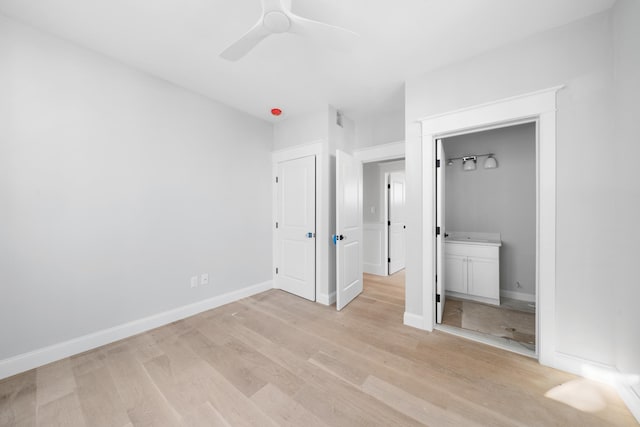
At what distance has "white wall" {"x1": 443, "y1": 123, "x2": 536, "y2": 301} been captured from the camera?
3.13m

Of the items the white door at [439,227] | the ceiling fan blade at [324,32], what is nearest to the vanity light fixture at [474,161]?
the white door at [439,227]

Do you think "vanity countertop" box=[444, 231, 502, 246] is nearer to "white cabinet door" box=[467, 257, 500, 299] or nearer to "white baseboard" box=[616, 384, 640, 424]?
"white cabinet door" box=[467, 257, 500, 299]

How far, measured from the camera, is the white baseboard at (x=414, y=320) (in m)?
2.43

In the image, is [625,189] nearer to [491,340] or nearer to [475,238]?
[491,340]

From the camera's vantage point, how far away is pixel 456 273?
326 cm

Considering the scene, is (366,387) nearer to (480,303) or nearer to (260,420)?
(260,420)

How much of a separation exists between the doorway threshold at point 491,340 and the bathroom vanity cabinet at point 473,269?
0.96 metres

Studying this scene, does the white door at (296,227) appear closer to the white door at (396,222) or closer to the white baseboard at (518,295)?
the white door at (396,222)

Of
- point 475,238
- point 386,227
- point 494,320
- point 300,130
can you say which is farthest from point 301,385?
point 386,227

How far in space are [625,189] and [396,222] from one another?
11.0 ft

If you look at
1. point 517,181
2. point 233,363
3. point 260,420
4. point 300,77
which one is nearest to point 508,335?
point 517,181

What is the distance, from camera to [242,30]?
6.16 feet

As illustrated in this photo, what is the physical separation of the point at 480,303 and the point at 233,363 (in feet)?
10.2

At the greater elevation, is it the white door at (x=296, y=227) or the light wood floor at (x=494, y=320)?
the white door at (x=296, y=227)
